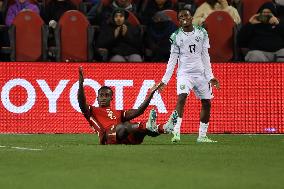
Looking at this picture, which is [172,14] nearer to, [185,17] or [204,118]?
[204,118]

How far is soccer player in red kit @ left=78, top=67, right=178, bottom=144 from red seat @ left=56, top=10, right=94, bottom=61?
471 centimetres

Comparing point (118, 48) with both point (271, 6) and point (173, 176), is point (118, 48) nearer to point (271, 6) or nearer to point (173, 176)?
point (271, 6)

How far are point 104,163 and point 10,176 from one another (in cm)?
144

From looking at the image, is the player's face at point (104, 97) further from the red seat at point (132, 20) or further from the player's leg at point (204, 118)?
the red seat at point (132, 20)

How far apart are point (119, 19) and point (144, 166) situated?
27.2 feet

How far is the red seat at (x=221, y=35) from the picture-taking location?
716 inches

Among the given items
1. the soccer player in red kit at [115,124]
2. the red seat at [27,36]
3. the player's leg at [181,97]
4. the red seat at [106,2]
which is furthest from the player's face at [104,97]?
the red seat at [106,2]

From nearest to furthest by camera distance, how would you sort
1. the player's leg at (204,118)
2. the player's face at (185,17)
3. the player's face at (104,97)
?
the player's face at (104,97) < the player's face at (185,17) < the player's leg at (204,118)

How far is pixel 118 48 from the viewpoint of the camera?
18.0 m

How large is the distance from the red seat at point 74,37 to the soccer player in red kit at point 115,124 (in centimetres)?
471

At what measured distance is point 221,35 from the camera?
59.9ft

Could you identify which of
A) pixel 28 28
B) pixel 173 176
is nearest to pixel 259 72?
pixel 28 28

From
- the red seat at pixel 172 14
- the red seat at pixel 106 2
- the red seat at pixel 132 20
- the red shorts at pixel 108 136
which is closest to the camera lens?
the red shorts at pixel 108 136

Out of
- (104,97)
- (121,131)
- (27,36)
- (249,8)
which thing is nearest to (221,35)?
(249,8)
